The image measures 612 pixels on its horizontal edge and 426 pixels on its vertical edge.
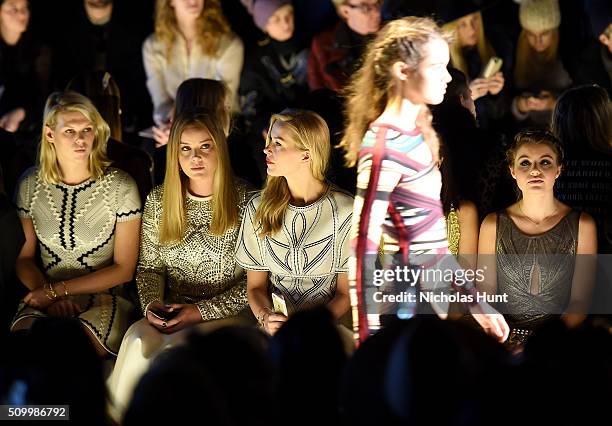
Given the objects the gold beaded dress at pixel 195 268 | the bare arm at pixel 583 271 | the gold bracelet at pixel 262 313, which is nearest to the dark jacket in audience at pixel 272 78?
the gold beaded dress at pixel 195 268

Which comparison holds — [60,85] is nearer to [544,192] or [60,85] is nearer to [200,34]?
[200,34]

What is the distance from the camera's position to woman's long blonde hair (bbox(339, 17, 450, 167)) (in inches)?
148

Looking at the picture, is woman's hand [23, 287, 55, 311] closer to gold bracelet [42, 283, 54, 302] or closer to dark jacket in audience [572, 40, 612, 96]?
gold bracelet [42, 283, 54, 302]

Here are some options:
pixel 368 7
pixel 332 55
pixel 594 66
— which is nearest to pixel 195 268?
pixel 332 55

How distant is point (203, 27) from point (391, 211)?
2.26 meters

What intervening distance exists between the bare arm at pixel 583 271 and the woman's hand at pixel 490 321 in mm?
329

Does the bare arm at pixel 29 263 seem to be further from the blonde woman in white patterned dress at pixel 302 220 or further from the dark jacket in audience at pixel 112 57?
the dark jacket in audience at pixel 112 57

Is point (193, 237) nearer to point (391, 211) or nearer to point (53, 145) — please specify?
point (53, 145)

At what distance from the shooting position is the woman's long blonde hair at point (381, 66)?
3.76 m

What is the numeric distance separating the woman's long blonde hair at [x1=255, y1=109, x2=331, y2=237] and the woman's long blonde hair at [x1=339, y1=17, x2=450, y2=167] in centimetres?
18

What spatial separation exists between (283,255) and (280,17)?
1875 mm

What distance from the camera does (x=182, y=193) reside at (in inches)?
174

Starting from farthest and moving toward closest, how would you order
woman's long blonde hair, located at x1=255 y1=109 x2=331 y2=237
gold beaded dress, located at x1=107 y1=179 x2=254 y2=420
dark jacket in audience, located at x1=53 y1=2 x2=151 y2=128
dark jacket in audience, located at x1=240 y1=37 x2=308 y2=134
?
dark jacket in audience, located at x1=53 y1=2 x2=151 y2=128
dark jacket in audience, located at x1=240 y1=37 x2=308 y2=134
gold beaded dress, located at x1=107 y1=179 x2=254 y2=420
woman's long blonde hair, located at x1=255 y1=109 x2=331 y2=237

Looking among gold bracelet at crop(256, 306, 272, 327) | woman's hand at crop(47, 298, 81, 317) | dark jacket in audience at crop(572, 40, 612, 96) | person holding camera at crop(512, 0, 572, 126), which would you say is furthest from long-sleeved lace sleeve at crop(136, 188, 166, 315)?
dark jacket in audience at crop(572, 40, 612, 96)
